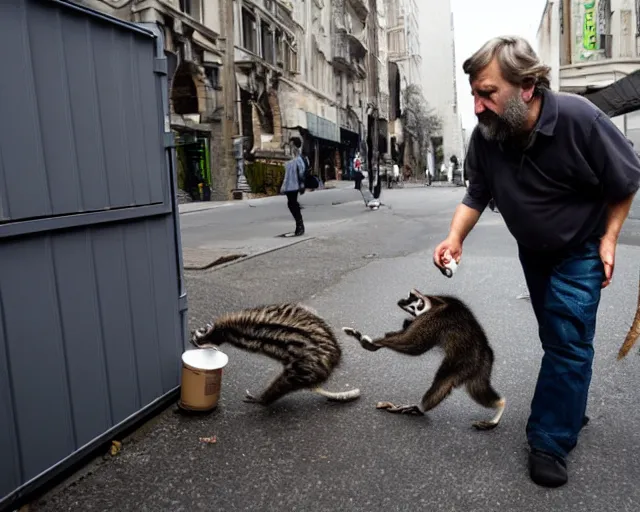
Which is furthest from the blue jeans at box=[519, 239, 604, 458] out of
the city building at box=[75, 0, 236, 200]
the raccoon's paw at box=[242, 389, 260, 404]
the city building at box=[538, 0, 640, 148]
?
the city building at box=[538, 0, 640, 148]

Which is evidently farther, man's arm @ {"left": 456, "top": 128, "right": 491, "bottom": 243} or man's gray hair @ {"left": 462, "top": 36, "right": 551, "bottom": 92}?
man's arm @ {"left": 456, "top": 128, "right": 491, "bottom": 243}

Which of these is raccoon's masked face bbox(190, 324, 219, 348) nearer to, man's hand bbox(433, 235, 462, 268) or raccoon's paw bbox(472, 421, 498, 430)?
man's hand bbox(433, 235, 462, 268)

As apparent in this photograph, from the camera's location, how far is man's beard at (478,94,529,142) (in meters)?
2.70

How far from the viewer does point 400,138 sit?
244ft

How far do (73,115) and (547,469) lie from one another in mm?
2671

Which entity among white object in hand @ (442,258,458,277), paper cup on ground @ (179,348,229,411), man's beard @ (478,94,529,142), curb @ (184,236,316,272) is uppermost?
man's beard @ (478,94,529,142)

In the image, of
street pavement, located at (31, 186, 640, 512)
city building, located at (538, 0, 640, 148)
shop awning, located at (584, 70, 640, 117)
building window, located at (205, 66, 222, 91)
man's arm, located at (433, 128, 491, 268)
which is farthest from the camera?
city building, located at (538, 0, 640, 148)

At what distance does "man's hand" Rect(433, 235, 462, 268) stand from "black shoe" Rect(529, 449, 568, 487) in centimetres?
101

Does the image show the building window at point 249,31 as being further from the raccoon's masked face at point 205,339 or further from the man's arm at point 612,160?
the man's arm at point 612,160

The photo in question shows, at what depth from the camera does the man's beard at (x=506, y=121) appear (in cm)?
270

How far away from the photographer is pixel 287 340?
11.7ft

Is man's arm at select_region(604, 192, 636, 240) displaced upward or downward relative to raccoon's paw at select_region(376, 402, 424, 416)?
upward

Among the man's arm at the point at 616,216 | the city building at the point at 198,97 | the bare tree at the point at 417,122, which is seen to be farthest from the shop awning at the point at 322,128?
the bare tree at the point at 417,122

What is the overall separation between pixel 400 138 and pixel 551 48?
25.3 m
